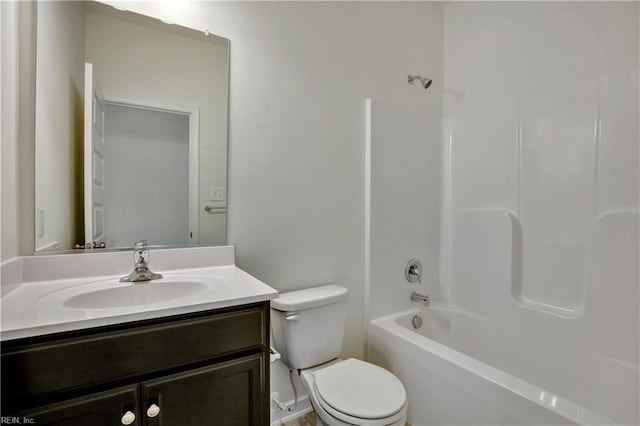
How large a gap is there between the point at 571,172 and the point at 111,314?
2.13 m

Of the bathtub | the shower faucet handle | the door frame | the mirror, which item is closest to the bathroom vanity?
the mirror

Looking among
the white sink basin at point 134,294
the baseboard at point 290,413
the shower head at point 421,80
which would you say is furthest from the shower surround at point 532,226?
the white sink basin at point 134,294

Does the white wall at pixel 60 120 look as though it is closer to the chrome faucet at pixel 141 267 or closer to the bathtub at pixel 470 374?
the chrome faucet at pixel 141 267

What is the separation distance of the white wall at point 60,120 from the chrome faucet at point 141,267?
9.4 inches

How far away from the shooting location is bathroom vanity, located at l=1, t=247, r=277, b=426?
2.53 feet

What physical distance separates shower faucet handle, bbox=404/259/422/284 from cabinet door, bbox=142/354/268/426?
1311mm

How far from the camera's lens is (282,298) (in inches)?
60.2

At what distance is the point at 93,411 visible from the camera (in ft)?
2.74

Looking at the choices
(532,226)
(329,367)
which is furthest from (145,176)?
(532,226)

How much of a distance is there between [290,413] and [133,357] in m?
1.15

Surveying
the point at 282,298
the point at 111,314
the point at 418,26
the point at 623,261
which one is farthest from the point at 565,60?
the point at 111,314

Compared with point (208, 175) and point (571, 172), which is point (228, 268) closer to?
point (208, 175)

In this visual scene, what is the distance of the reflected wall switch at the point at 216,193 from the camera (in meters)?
1.50

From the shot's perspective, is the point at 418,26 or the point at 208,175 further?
the point at 418,26
